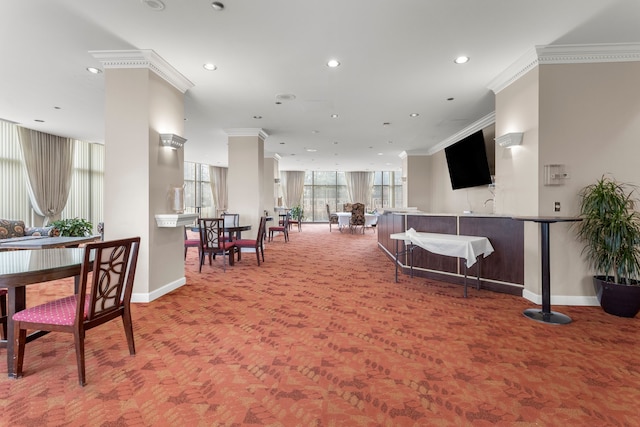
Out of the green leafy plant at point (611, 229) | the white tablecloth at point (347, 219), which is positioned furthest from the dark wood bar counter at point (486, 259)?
the white tablecloth at point (347, 219)

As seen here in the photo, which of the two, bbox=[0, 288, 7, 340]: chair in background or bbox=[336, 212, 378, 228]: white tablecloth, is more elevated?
bbox=[336, 212, 378, 228]: white tablecloth

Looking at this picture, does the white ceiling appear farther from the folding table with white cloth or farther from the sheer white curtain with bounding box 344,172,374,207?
the sheer white curtain with bounding box 344,172,374,207

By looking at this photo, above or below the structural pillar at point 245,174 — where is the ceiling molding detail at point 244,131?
above

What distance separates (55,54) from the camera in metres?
3.73

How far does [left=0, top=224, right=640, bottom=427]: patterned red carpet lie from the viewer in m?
1.76

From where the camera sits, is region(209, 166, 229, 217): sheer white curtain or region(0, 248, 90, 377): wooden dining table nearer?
region(0, 248, 90, 377): wooden dining table

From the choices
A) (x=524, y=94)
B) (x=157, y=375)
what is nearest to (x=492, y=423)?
(x=157, y=375)

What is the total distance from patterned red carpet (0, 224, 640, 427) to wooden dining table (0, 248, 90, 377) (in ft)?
1.21

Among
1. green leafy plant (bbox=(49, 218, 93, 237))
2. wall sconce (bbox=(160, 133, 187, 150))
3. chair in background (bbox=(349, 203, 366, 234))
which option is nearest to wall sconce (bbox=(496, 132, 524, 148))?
wall sconce (bbox=(160, 133, 187, 150))

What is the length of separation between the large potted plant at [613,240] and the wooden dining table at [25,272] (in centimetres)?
505

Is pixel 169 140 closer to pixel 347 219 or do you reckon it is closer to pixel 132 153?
pixel 132 153

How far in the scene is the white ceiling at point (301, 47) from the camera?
2.87 m

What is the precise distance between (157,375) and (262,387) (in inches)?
31.6

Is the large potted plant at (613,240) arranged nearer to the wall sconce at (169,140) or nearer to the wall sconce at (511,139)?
the wall sconce at (511,139)
